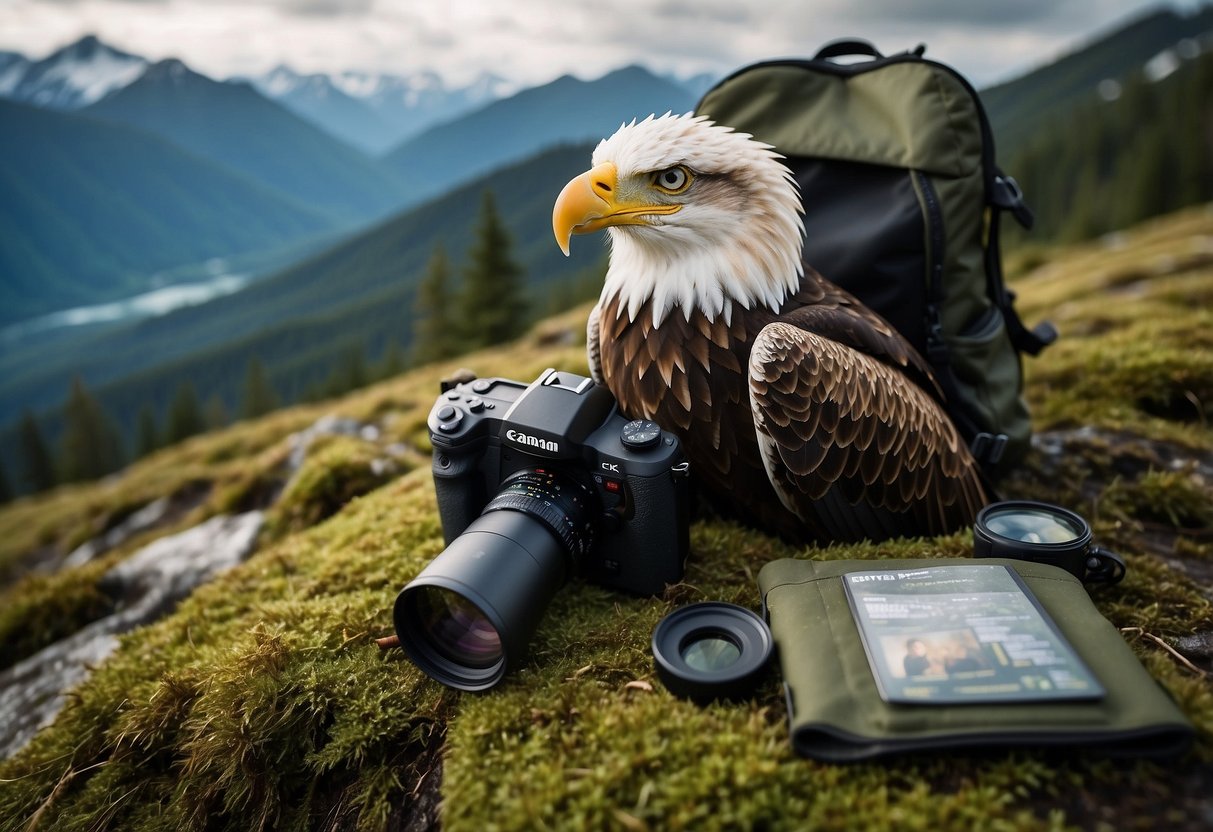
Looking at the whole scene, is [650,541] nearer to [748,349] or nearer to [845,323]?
[748,349]

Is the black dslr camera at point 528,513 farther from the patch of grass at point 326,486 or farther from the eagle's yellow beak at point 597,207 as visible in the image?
the patch of grass at point 326,486

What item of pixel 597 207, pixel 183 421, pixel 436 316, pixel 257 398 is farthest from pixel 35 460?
pixel 597 207

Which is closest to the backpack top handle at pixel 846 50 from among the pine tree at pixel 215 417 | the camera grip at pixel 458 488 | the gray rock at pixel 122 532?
the camera grip at pixel 458 488

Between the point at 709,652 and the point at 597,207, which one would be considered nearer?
the point at 709,652

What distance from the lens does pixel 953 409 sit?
4.11 metres

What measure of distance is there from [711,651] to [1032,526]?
5.25 feet

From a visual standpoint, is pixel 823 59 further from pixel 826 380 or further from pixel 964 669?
pixel 964 669

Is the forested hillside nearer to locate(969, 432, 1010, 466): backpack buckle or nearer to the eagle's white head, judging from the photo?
locate(969, 432, 1010, 466): backpack buckle

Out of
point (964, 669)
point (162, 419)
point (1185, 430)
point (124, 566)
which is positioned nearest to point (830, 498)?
point (964, 669)

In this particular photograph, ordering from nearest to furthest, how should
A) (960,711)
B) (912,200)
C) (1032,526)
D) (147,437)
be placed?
(960,711), (1032,526), (912,200), (147,437)

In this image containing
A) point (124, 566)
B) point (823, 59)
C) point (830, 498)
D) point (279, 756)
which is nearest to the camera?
point (279, 756)

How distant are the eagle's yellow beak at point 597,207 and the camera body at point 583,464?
656 millimetres

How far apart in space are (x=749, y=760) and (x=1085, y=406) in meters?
4.38

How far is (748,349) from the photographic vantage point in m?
3.17
